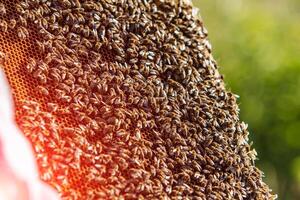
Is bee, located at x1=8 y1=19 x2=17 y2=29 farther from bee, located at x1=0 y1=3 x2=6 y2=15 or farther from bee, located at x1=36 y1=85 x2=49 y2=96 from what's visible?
bee, located at x1=36 y1=85 x2=49 y2=96

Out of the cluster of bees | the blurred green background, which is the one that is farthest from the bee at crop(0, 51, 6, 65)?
the blurred green background

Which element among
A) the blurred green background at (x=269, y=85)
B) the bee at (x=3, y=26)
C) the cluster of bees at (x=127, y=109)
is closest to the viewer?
the cluster of bees at (x=127, y=109)

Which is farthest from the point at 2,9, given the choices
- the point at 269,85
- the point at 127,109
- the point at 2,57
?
the point at 269,85

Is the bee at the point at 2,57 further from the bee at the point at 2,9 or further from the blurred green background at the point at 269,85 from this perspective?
the blurred green background at the point at 269,85

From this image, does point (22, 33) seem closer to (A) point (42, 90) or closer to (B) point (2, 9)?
(B) point (2, 9)

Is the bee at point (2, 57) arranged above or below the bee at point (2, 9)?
below

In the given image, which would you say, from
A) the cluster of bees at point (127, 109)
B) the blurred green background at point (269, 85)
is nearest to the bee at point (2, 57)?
the cluster of bees at point (127, 109)

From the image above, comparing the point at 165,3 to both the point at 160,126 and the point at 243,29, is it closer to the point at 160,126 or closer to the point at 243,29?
the point at 160,126
